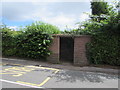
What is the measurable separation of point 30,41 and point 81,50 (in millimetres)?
4179

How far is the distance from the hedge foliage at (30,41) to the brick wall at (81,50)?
2.18 m

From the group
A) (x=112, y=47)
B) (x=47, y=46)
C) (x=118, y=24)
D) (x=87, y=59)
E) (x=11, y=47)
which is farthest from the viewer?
(x=11, y=47)

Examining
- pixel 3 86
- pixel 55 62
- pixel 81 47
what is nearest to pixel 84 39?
pixel 81 47

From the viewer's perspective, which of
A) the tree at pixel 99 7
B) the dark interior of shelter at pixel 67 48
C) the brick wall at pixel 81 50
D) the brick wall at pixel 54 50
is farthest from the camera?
the tree at pixel 99 7

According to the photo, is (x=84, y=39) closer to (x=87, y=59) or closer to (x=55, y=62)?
(x=87, y=59)

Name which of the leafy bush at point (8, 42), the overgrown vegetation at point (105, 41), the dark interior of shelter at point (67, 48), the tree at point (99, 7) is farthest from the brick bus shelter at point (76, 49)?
the tree at point (99, 7)

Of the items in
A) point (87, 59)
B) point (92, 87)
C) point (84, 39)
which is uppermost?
point (84, 39)

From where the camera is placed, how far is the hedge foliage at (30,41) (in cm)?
766

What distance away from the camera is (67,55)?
9.89 metres

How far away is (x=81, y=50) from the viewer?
7.32 m

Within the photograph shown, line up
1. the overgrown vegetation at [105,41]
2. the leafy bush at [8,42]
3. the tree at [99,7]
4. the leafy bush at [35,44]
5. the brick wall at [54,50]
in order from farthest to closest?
the tree at [99,7] → the leafy bush at [8,42] → the brick wall at [54,50] → the leafy bush at [35,44] → the overgrown vegetation at [105,41]

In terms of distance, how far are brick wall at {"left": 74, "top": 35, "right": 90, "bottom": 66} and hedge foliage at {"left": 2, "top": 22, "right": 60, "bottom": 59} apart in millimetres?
2181

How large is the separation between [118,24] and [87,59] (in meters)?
3.12

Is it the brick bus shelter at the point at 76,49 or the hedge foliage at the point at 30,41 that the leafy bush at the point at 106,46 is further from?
the hedge foliage at the point at 30,41
